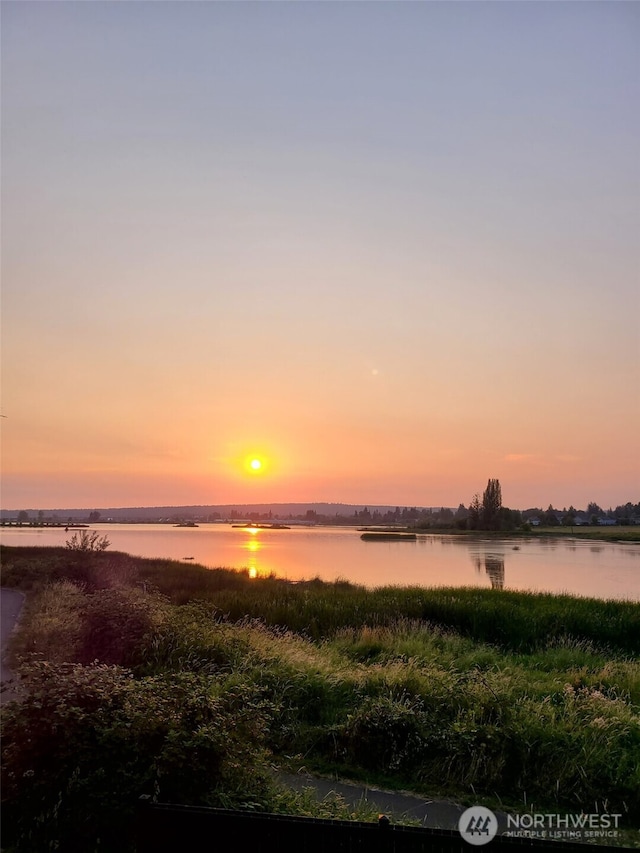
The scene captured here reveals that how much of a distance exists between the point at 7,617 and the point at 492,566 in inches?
1392

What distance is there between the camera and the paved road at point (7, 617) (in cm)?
836

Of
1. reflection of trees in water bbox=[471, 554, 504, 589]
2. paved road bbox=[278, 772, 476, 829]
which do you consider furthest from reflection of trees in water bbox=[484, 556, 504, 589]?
paved road bbox=[278, 772, 476, 829]

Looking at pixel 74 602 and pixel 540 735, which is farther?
pixel 74 602

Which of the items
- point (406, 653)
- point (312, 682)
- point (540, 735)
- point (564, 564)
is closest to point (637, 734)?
point (540, 735)

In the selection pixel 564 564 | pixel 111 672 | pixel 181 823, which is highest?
pixel 111 672

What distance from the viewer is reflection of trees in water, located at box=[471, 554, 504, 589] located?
111 ft

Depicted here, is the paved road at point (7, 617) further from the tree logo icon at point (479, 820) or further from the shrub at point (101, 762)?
the tree logo icon at point (479, 820)

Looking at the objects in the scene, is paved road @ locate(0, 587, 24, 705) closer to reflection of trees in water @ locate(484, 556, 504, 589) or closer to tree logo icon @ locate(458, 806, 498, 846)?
tree logo icon @ locate(458, 806, 498, 846)

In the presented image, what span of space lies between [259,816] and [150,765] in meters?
1.11

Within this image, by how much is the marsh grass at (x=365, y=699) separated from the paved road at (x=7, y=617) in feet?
1.08

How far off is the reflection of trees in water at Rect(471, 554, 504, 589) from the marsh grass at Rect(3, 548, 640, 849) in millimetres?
19563

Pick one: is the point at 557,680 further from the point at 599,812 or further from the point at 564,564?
the point at 564,564

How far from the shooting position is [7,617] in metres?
13.5

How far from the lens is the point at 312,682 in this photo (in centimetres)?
809
